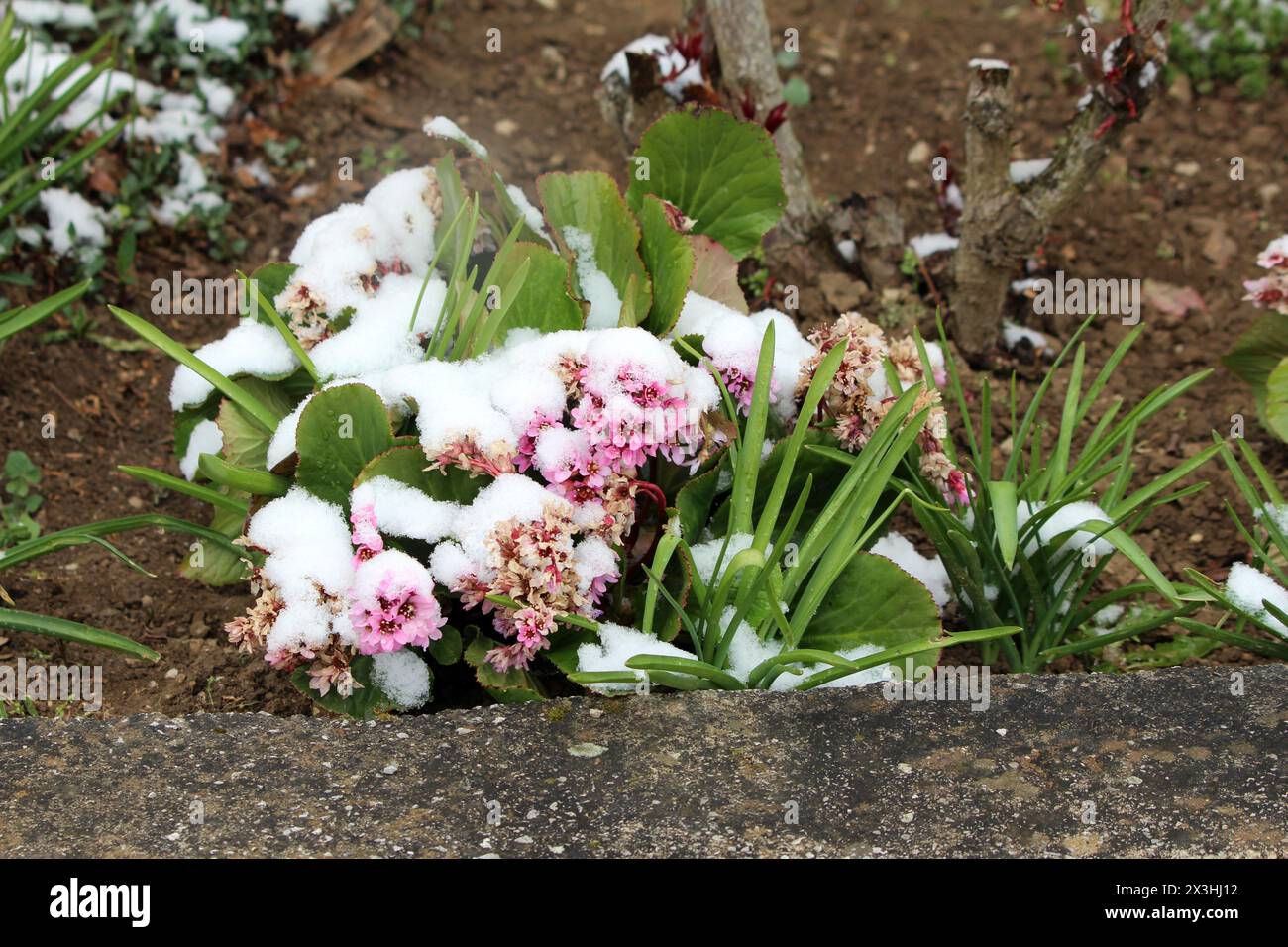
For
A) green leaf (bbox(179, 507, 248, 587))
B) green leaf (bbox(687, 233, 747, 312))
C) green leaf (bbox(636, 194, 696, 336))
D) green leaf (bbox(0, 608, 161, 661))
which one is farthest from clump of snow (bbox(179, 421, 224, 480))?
green leaf (bbox(687, 233, 747, 312))

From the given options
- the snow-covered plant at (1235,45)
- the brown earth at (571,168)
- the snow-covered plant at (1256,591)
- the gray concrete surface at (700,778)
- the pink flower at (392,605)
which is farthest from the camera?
the snow-covered plant at (1235,45)

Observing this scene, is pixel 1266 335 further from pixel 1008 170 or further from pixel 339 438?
pixel 339 438

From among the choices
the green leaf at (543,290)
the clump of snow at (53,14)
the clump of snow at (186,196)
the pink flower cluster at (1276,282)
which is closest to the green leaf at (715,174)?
the green leaf at (543,290)

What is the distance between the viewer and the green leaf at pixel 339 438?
2.02 m

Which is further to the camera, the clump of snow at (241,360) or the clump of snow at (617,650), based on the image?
the clump of snow at (241,360)

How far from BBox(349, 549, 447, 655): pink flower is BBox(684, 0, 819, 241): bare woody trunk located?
62.4 inches

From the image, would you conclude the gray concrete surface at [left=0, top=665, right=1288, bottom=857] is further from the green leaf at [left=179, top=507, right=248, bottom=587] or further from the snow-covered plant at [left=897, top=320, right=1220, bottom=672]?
the green leaf at [left=179, top=507, right=248, bottom=587]

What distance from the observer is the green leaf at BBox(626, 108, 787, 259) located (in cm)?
242

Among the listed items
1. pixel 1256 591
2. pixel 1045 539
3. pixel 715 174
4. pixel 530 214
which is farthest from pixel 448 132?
pixel 1256 591

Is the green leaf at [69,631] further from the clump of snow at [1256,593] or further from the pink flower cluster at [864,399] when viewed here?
the clump of snow at [1256,593]

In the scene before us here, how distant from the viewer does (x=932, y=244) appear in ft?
10.7

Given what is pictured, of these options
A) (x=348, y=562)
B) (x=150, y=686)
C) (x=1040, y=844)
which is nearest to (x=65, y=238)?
(x=150, y=686)
